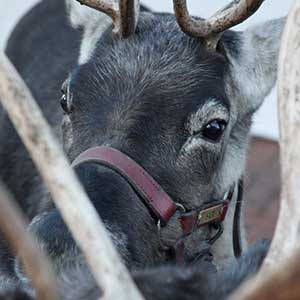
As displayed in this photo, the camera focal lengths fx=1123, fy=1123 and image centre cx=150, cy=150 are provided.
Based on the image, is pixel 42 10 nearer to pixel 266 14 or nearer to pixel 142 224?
pixel 266 14

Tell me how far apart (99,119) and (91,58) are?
413 mm

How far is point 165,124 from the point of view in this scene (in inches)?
169

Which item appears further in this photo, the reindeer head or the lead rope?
the lead rope

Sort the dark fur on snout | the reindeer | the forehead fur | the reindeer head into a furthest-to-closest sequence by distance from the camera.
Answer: the forehead fur
the reindeer head
the reindeer
the dark fur on snout

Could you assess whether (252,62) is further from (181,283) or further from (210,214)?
(181,283)

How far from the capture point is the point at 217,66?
4.59m

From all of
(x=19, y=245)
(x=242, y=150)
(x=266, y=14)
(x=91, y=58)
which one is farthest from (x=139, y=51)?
(x=266, y=14)

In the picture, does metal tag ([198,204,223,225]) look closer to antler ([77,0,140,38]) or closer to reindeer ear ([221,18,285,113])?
reindeer ear ([221,18,285,113])

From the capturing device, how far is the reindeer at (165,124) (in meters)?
4.11

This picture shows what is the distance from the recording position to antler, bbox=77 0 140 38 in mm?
4482

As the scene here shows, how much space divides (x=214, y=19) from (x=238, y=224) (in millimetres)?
1000

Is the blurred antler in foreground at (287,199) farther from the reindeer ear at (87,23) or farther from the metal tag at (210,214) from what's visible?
the reindeer ear at (87,23)

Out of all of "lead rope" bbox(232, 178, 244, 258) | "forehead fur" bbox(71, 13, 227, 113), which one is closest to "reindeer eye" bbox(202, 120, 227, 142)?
"forehead fur" bbox(71, 13, 227, 113)

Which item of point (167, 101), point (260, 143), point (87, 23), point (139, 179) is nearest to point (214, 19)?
point (167, 101)
